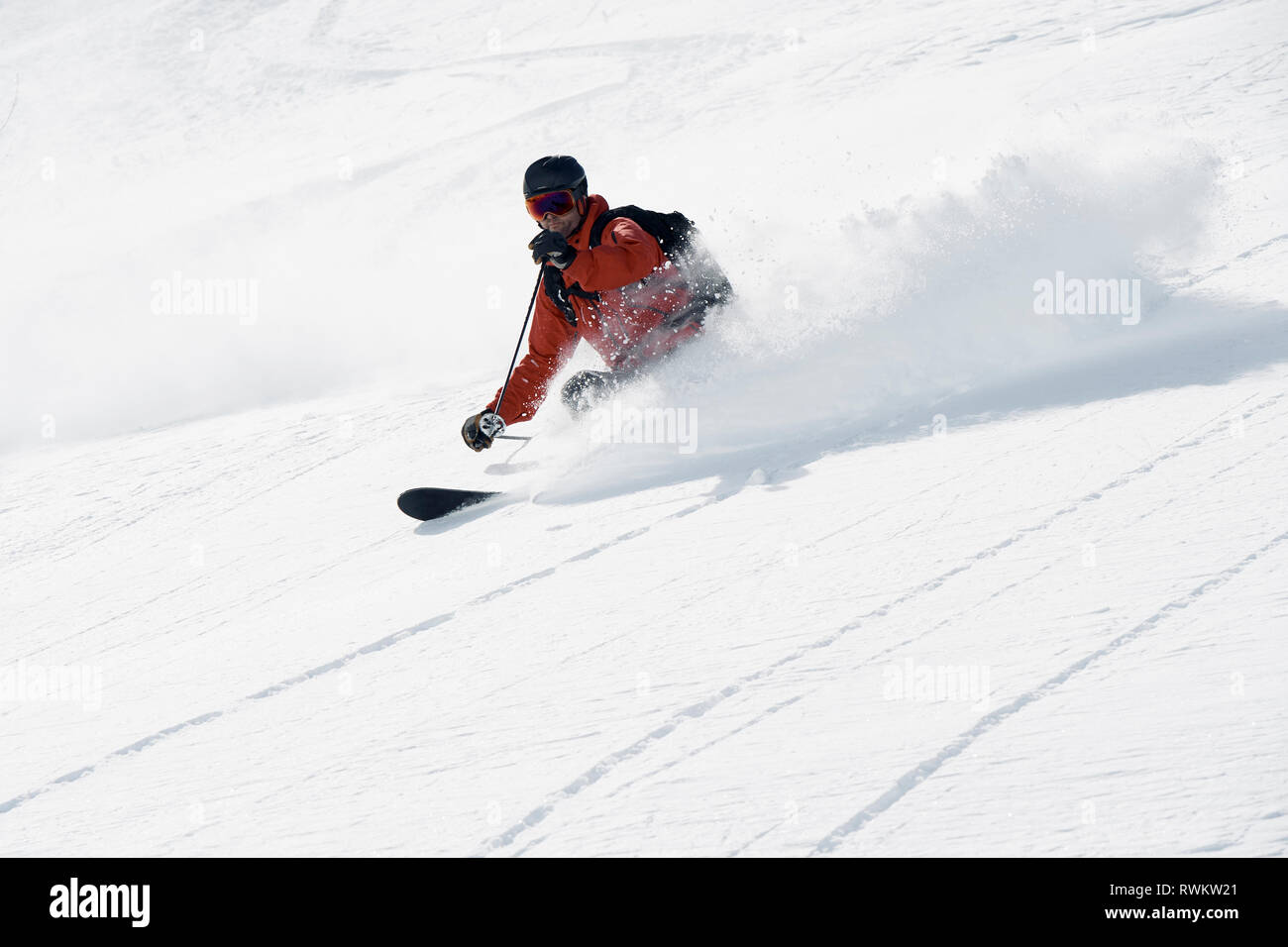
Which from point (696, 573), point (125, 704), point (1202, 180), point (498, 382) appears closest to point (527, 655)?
point (696, 573)

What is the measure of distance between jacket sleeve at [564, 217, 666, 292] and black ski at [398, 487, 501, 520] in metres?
1.11

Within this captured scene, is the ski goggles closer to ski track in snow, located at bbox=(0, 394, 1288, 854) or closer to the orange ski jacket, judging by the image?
the orange ski jacket

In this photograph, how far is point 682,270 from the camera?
5750 mm

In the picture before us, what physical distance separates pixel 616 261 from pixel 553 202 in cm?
46

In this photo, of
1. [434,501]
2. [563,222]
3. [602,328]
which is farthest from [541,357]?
[434,501]

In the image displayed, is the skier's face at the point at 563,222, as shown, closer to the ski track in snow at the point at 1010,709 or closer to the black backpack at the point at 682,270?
the black backpack at the point at 682,270

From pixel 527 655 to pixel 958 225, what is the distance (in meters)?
3.78

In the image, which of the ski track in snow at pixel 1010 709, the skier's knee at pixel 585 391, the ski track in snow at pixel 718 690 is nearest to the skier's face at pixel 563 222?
the skier's knee at pixel 585 391

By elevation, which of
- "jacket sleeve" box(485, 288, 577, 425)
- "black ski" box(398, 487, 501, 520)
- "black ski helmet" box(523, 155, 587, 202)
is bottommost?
"black ski" box(398, 487, 501, 520)

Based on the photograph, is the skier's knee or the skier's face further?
the skier's knee

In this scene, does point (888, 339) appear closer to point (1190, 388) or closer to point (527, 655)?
point (1190, 388)

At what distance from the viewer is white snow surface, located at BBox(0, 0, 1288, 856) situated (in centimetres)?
272

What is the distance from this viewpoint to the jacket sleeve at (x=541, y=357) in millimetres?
5691

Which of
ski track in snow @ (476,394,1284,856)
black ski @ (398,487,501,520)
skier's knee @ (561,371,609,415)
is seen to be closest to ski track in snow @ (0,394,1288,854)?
ski track in snow @ (476,394,1284,856)
